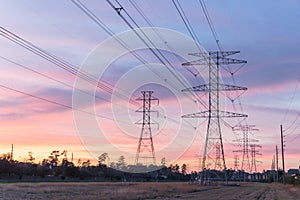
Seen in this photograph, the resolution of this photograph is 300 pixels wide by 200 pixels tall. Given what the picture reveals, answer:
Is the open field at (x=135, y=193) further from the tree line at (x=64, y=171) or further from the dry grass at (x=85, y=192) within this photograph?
the tree line at (x=64, y=171)

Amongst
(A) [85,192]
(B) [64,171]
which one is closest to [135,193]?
(A) [85,192]

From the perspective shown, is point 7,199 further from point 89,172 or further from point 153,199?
point 89,172

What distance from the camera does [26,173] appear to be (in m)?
162

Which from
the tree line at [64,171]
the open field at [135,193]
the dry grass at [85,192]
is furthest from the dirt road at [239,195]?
the tree line at [64,171]

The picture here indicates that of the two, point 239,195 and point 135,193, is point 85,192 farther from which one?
point 239,195

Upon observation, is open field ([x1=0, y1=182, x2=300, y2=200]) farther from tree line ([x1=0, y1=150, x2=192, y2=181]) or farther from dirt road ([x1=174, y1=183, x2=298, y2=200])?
tree line ([x1=0, y1=150, x2=192, y2=181])

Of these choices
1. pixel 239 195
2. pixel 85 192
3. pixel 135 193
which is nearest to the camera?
pixel 239 195

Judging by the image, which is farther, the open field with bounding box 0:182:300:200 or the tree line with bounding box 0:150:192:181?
the tree line with bounding box 0:150:192:181

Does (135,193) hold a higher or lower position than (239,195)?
lower

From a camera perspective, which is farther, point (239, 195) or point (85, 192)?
point (85, 192)

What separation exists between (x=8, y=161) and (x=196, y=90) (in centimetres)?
11390

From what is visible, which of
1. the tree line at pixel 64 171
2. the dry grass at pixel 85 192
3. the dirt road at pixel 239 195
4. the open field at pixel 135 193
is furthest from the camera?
the tree line at pixel 64 171

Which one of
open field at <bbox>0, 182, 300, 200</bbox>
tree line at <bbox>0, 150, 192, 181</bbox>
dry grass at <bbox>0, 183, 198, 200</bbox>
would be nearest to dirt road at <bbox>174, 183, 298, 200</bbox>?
open field at <bbox>0, 182, 300, 200</bbox>

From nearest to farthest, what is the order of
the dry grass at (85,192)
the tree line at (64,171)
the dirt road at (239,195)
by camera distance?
1. the dirt road at (239,195)
2. the dry grass at (85,192)
3. the tree line at (64,171)
